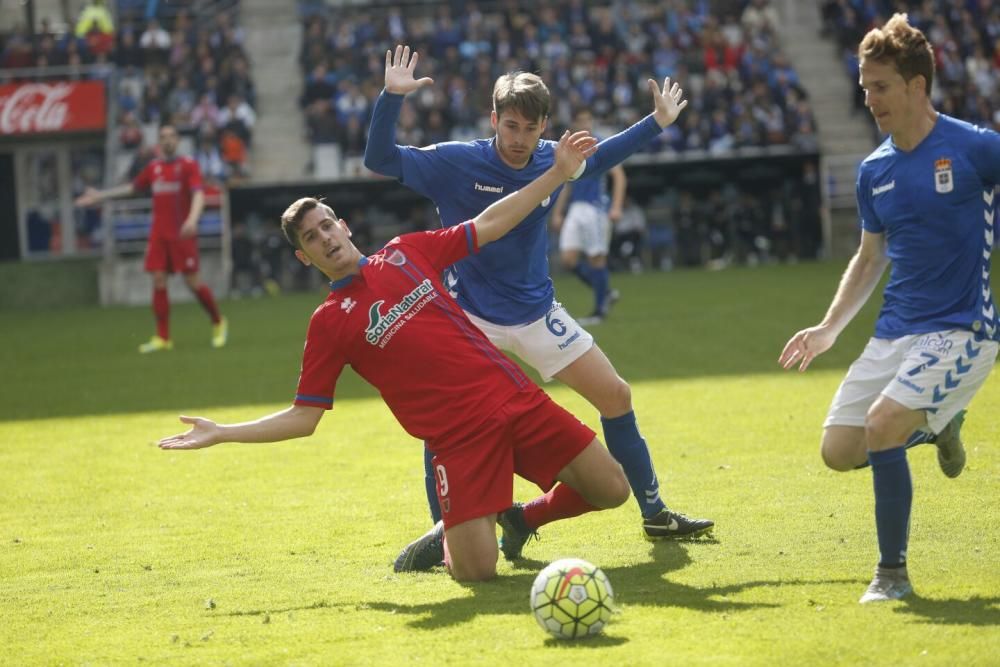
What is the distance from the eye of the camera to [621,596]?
568 centimetres

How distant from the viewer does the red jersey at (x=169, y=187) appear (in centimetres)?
1655

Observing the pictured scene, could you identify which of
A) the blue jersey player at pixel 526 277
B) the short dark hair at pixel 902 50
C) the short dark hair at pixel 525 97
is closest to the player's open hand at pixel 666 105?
the blue jersey player at pixel 526 277

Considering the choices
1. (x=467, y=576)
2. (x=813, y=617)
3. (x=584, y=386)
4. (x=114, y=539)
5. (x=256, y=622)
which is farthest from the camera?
(x=114, y=539)

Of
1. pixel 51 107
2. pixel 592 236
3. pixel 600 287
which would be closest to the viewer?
pixel 600 287

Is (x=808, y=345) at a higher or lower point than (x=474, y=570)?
higher

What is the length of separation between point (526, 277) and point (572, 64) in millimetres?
23257

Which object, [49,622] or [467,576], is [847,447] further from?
[49,622]

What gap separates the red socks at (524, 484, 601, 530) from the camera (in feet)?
21.0

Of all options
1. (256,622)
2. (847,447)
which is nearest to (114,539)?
(256,622)

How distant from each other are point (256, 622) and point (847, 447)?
2.38 meters

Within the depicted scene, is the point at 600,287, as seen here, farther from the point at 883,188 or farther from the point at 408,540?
the point at 883,188

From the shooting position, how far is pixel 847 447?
18.4 ft

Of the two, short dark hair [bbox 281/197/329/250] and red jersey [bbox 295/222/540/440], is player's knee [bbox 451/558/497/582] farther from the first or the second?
short dark hair [bbox 281/197/329/250]

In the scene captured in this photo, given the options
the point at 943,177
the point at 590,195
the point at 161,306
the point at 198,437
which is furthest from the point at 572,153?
the point at 590,195
